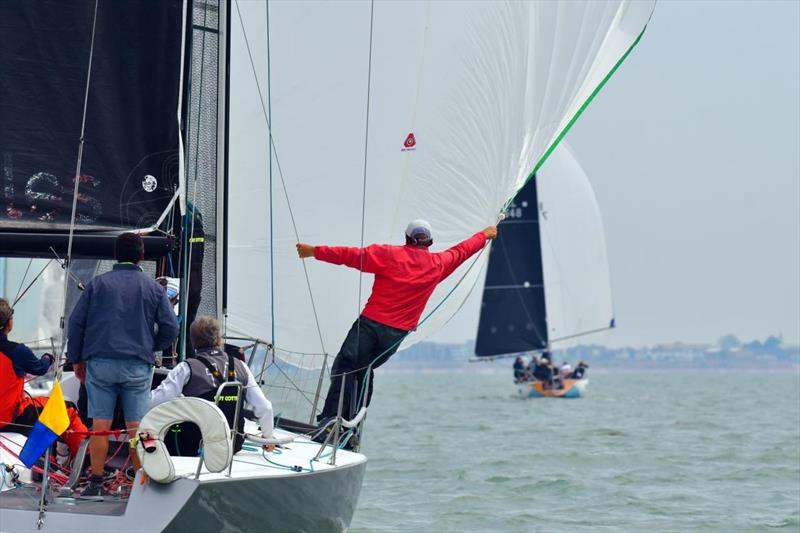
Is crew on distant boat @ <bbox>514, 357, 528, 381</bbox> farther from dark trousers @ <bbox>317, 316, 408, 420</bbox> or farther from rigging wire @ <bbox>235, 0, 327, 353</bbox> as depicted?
dark trousers @ <bbox>317, 316, 408, 420</bbox>

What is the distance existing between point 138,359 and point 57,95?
93.3 inches

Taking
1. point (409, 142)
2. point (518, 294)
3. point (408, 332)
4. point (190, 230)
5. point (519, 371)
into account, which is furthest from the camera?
point (518, 294)

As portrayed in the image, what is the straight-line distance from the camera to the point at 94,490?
6180mm

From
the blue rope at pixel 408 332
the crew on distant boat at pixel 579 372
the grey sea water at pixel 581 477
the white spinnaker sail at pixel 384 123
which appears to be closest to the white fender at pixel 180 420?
the blue rope at pixel 408 332

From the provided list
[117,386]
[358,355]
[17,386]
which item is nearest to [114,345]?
[117,386]

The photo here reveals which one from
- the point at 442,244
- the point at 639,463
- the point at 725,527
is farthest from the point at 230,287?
the point at 639,463

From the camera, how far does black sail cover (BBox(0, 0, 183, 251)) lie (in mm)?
7754

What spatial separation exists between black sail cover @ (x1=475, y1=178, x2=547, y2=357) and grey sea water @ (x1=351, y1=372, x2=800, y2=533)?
62.2 ft

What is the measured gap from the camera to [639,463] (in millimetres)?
16391

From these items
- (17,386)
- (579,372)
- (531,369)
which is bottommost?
(579,372)

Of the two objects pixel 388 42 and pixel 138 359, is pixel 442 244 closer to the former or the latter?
pixel 388 42

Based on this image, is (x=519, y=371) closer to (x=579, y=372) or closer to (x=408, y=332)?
(x=579, y=372)

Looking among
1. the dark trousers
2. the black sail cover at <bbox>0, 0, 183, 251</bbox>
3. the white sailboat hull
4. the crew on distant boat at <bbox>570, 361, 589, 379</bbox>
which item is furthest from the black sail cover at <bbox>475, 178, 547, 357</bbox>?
the white sailboat hull

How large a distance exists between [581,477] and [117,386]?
30.3ft
